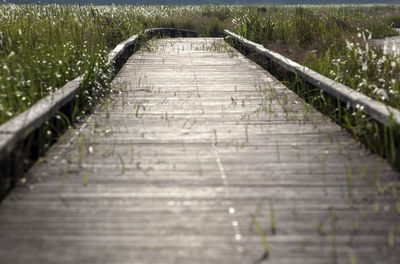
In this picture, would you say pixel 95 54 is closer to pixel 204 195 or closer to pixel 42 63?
pixel 42 63

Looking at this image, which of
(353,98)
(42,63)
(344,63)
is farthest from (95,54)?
(353,98)

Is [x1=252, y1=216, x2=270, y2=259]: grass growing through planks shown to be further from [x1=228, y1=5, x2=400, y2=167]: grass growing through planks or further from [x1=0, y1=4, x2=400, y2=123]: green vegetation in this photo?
[x1=0, y1=4, x2=400, y2=123]: green vegetation

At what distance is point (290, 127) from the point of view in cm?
507

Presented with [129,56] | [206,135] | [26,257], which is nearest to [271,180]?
[206,135]

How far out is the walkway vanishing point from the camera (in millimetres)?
2627

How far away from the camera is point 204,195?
332cm

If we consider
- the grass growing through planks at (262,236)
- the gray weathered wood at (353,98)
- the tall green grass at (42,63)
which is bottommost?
the grass growing through planks at (262,236)

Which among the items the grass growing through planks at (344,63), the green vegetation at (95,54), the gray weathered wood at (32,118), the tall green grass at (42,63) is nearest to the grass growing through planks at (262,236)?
the grass growing through planks at (344,63)

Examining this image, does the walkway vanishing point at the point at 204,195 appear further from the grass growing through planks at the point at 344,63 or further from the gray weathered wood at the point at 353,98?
the gray weathered wood at the point at 353,98

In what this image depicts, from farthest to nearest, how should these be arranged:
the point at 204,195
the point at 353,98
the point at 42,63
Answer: the point at 42,63 → the point at 353,98 → the point at 204,195

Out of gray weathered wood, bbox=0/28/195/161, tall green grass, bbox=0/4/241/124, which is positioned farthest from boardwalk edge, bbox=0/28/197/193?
tall green grass, bbox=0/4/241/124

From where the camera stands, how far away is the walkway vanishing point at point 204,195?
103 inches

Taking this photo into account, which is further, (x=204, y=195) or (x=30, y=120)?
(x=30, y=120)

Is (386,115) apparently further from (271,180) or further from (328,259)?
(328,259)
